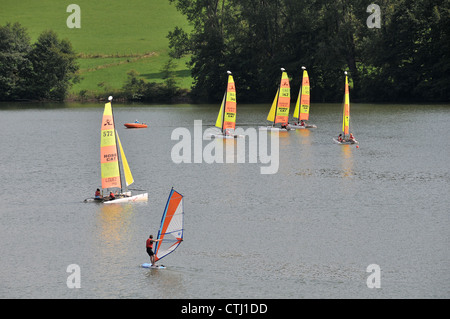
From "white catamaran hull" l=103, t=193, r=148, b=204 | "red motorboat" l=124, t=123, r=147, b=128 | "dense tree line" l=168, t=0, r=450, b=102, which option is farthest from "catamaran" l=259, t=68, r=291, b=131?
"white catamaran hull" l=103, t=193, r=148, b=204

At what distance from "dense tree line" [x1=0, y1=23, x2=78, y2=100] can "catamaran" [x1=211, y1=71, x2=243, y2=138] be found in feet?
278

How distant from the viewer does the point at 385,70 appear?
142 metres

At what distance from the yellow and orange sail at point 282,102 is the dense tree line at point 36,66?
264 ft

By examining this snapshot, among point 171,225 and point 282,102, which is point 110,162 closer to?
point 171,225

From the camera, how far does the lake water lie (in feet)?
111

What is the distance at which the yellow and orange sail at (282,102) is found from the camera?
9788 centimetres

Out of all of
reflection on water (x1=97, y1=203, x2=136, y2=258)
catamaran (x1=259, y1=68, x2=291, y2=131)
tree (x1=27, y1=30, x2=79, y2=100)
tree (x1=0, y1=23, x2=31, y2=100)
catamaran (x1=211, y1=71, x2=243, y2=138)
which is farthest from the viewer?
tree (x1=0, y1=23, x2=31, y2=100)

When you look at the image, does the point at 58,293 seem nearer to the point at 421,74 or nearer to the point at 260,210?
the point at 260,210

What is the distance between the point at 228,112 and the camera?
89.1 m

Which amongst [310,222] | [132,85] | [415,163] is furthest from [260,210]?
[132,85]

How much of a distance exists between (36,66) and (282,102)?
3475 inches

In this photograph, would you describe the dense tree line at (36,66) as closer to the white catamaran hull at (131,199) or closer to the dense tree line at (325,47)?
the dense tree line at (325,47)

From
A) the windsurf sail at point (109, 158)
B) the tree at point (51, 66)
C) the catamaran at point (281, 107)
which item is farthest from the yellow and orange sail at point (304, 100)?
the tree at point (51, 66)

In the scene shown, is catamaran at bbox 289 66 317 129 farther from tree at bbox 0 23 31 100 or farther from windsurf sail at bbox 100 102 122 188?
tree at bbox 0 23 31 100
